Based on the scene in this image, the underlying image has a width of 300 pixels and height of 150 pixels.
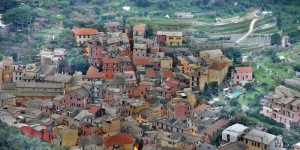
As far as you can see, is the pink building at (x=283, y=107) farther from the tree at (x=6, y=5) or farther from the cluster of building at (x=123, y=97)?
the tree at (x=6, y=5)

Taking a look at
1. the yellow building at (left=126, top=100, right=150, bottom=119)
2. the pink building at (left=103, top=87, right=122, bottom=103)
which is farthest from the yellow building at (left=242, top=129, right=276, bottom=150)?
the pink building at (left=103, top=87, right=122, bottom=103)

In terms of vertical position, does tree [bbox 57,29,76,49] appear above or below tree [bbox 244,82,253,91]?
above

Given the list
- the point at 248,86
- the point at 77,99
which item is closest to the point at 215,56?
the point at 248,86

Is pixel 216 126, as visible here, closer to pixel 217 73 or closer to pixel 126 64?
pixel 217 73

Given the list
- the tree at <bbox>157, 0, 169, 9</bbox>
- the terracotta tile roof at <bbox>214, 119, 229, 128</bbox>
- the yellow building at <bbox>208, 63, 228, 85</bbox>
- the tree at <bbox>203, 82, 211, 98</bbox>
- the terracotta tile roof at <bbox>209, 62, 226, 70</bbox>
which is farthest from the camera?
the tree at <bbox>157, 0, 169, 9</bbox>

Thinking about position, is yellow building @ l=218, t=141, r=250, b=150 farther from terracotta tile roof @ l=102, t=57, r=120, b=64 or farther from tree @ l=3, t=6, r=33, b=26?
tree @ l=3, t=6, r=33, b=26

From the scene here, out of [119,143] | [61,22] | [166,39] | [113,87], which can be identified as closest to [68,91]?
[113,87]

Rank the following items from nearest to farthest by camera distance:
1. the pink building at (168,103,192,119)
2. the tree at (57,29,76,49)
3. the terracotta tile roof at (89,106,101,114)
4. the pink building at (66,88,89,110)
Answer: the terracotta tile roof at (89,106,101,114)
the pink building at (168,103,192,119)
the pink building at (66,88,89,110)
the tree at (57,29,76,49)
